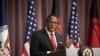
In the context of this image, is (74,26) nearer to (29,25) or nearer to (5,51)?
(29,25)

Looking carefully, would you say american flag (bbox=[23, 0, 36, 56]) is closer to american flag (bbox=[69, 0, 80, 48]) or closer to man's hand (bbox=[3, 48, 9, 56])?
man's hand (bbox=[3, 48, 9, 56])

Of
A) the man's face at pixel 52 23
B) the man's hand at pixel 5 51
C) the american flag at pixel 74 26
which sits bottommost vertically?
the man's hand at pixel 5 51

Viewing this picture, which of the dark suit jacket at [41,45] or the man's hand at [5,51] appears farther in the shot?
the man's hand at [5,51]

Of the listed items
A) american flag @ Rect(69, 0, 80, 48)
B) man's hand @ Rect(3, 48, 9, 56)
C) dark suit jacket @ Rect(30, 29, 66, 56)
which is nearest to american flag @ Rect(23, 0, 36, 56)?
man's hand @ Rect(3, 48, 9, 56)

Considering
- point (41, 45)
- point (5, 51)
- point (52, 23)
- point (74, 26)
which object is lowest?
point (5, 51)

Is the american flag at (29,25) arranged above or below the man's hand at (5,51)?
above

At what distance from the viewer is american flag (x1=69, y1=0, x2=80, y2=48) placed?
505 centimetres

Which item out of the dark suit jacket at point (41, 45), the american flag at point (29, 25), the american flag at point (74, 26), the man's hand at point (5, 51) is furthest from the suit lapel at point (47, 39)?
the american flag at point (74, 26)

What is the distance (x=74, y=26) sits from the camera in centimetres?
506

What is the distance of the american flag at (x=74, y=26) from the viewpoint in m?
5.05

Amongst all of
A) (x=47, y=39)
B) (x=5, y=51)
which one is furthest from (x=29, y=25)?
(x=47, y=39)

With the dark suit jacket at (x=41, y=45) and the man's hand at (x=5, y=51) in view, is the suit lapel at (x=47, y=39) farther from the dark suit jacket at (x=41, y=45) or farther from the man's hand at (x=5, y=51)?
the man's hand at (x=5, y=51)

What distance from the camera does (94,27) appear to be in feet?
16.9

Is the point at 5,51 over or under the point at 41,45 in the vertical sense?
under
